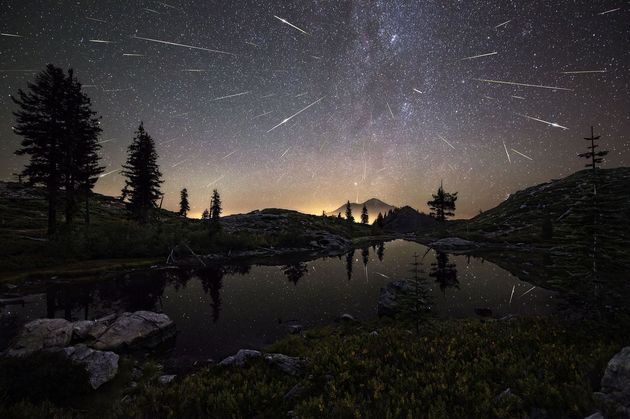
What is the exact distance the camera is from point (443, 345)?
9.33 meters

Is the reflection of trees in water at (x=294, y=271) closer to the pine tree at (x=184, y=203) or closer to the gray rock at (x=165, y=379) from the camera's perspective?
the gray rock at (x=165, y=379)

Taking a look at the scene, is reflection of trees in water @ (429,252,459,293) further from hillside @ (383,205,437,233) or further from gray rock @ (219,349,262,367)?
hillside @ (383,205,437,233)

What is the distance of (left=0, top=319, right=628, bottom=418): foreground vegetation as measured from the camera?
5547mm

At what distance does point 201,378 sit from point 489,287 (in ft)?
83.0

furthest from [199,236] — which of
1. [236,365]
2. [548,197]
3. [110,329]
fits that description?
[548,197]

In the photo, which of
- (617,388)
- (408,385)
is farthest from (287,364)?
(617,388)

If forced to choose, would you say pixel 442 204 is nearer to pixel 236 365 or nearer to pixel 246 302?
pixel 246 302

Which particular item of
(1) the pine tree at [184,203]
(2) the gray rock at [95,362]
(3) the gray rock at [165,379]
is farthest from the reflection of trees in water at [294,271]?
(1) the pine tree at [184,203]

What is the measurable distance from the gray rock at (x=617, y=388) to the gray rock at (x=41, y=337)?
1672 centimetres

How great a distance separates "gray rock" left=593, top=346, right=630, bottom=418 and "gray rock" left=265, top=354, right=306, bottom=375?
23.0ft

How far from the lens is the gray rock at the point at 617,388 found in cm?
475

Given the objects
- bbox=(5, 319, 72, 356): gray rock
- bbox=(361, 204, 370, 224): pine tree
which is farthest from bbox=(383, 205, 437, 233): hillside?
bbox=(5, 319, 72, 356): gray rock

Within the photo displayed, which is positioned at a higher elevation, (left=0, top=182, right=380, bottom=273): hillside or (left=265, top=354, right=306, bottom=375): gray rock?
(left=0, top=182, right=380, bottom=273): hillside

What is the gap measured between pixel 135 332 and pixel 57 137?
32421mm
